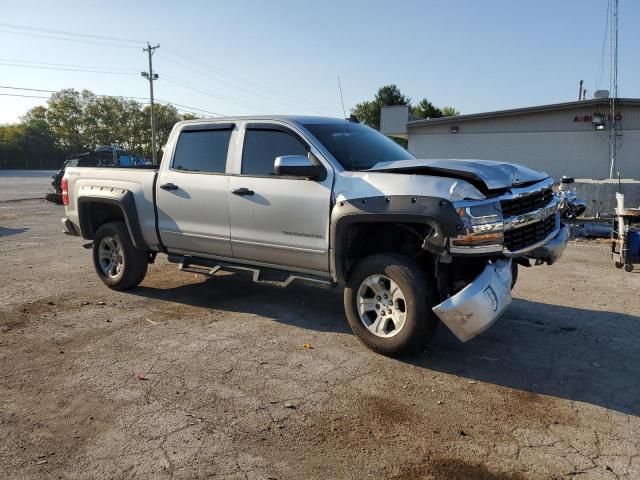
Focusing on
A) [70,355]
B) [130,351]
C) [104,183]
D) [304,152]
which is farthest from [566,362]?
[104,183]

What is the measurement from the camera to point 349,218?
4.44 m

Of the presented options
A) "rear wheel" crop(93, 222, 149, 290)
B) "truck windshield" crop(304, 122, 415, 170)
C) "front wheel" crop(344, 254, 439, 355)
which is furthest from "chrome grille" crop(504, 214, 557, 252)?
"rear wheel" crop(93, 222, 149, 290)

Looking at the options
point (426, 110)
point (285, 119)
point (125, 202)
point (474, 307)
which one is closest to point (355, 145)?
point (285, 119)

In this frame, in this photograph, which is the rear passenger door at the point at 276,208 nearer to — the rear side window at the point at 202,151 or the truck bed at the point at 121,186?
the rear side window at the point at 202,151

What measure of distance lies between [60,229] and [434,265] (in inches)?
445

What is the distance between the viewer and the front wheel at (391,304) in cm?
419

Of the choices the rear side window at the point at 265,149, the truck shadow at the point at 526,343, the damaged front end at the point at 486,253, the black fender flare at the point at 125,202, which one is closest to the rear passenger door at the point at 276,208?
the rear side window at the point at 265,149

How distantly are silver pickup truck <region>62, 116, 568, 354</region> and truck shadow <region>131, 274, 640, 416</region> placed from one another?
1.60 ft

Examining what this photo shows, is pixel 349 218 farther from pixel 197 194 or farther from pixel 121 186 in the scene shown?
pixel 121 186

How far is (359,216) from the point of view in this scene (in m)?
4.39

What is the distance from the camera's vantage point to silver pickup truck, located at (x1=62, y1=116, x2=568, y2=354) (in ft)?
13.2

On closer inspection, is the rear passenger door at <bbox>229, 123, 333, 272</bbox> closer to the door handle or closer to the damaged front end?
the door handle

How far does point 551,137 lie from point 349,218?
1946 cm

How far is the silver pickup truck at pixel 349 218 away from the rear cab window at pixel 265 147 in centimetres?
1
